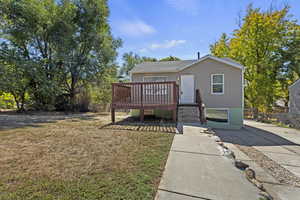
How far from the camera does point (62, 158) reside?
122 inches

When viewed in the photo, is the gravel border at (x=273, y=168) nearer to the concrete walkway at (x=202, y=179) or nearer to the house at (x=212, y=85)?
the concrete walkway at (x=202, y=179)

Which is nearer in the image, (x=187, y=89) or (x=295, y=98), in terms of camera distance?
(x=187, y=89)

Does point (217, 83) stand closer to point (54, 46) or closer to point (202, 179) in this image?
point (202, 179)

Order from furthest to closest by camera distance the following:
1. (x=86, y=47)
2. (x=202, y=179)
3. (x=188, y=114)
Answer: (x=86, y=47)
(x=188, y=114)
(x=202, y=179)

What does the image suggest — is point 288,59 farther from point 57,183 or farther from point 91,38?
point 57,183

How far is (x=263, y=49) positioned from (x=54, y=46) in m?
20.5

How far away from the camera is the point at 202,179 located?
7.92 feet

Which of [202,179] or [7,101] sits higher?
[7,101]

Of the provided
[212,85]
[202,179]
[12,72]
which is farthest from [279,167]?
[12,72]

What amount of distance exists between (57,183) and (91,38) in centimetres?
1427

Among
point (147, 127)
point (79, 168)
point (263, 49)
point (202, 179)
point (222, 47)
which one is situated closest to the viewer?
point (202, 179)

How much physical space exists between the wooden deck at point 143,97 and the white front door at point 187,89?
9.02 ft

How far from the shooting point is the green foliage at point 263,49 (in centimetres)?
1606

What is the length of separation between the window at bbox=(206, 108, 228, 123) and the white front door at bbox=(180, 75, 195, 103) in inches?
59.3
